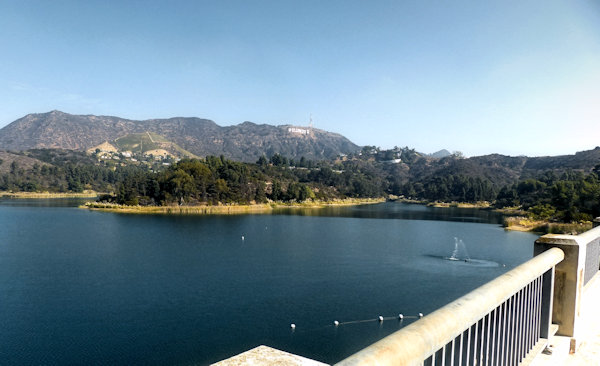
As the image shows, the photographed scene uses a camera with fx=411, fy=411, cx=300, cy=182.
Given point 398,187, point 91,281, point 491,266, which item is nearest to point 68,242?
point 91,281

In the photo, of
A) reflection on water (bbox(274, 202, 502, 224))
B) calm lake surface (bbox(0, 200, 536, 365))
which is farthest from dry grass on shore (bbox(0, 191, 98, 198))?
calm lake surface (bbox(0, 200, 536, 365))

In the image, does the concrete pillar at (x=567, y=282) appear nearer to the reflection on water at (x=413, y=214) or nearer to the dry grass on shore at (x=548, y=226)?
the dry grass on shore at (x=548, y=226)

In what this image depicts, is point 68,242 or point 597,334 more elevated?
point 597,334

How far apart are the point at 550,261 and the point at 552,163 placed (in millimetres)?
206303

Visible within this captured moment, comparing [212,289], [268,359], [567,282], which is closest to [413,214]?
[212,289]

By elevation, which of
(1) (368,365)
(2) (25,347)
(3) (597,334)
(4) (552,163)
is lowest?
(2) (25,347)

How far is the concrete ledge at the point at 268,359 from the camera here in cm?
192

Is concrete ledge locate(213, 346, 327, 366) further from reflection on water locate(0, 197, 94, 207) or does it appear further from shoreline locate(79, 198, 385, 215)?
reflection on water locate(0, 197, 94, 207)

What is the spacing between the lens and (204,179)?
96.8 meters

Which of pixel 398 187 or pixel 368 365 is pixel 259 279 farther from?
pixel 398 187

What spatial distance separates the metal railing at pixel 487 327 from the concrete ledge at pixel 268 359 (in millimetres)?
184

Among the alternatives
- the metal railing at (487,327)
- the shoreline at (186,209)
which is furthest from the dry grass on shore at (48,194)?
the metal railing at (487,327)

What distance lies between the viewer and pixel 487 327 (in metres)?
3.94

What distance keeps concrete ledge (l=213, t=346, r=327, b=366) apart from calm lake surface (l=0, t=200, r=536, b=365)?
15.9 m
